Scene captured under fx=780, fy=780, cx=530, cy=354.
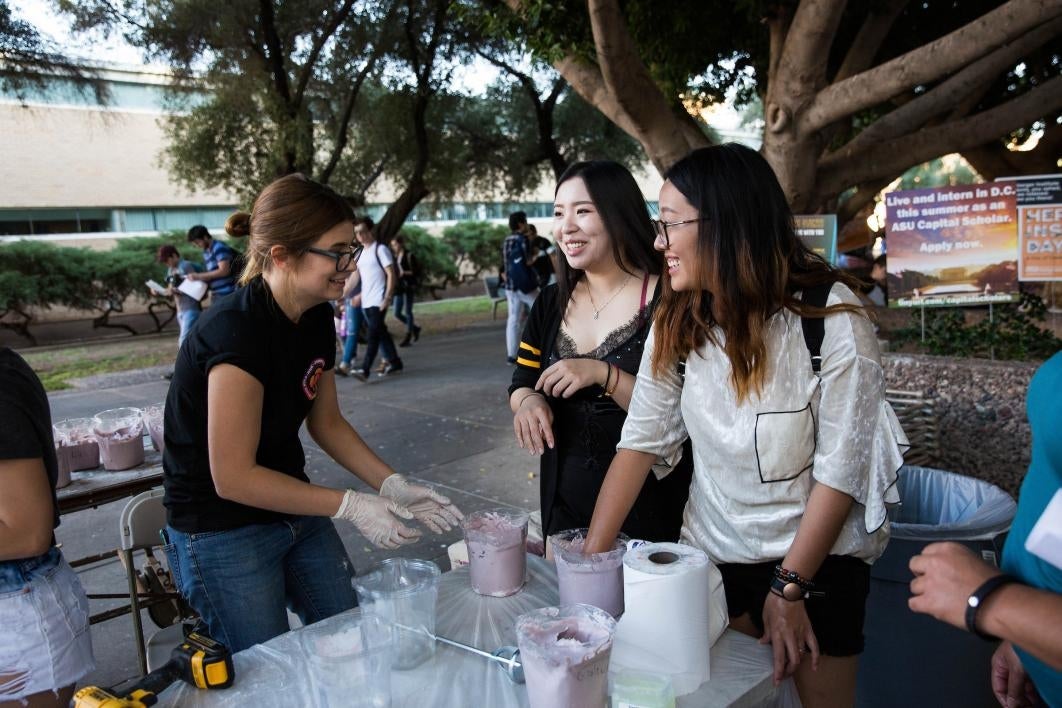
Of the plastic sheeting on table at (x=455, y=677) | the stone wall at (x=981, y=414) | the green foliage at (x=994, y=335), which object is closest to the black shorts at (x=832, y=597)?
the plastic sheeting on table at (x=455, y=677)

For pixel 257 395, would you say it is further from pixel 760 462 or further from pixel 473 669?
pixel 760 462

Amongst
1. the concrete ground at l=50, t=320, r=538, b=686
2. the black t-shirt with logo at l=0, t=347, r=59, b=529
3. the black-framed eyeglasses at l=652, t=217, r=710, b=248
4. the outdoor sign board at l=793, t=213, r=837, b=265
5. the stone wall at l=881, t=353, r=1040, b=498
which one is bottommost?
the concrete ground at l=50, t=320, r=538, b=686

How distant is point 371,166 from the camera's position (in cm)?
1619

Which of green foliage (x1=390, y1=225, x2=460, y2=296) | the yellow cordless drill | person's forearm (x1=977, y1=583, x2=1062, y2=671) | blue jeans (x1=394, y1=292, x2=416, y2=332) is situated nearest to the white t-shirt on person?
blue jeans (x1=394, y1=292, x2=416, y2=332)

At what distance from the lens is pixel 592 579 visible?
157cm

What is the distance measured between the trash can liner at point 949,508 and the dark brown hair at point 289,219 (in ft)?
6.59

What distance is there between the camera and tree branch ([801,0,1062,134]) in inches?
167

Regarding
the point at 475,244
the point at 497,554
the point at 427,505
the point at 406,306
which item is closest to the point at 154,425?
the point at 427,505

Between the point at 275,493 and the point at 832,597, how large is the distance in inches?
51.5

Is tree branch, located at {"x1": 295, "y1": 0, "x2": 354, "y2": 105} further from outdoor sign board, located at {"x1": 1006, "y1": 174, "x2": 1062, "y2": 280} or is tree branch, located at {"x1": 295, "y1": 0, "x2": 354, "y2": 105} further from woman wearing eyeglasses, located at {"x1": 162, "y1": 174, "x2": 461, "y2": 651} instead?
woman wearing eyeglasses, located at {"x1": 162, "y1": 174, "x2": 461, "y2": 651}

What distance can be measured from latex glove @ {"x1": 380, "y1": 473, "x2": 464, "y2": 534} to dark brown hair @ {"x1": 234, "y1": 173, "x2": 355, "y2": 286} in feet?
2.29

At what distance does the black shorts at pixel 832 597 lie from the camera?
1693mm

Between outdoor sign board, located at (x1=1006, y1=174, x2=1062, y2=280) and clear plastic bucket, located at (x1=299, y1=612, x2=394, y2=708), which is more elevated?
outdoor sign board, located at (x1=1006, y1=174, x2=1062, y2=280)

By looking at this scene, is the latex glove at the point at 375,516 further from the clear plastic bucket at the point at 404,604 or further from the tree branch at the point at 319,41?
the tree branch at the point at 319,41
